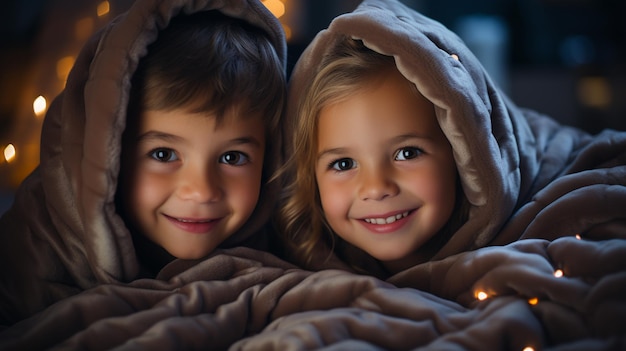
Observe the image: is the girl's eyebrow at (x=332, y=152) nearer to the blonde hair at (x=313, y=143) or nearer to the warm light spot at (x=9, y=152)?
the blonde hair at (x=313, y=143)

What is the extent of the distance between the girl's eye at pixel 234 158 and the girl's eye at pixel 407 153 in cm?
28

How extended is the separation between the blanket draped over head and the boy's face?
0.20 feet

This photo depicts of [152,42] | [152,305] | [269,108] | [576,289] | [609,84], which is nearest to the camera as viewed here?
[576,289]

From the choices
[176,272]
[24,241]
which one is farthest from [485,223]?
[24,241]

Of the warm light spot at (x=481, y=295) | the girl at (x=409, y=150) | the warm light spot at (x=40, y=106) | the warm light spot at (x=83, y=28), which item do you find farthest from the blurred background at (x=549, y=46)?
the warm light spot at (x=481, y=295)

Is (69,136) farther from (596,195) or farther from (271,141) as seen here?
(596,195)

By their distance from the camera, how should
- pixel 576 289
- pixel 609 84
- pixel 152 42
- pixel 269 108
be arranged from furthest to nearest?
pixel 609 84 < pixel 269 108 < pixel 152 42 < pixel 576 289

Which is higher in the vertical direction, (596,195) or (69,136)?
(69,136)

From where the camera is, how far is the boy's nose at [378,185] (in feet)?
3.69

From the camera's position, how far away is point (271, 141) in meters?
1.25

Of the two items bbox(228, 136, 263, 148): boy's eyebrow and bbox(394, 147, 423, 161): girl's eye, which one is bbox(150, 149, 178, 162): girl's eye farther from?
bbox(394, 147, 423, 161): girl's eye

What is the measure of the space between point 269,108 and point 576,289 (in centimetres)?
63

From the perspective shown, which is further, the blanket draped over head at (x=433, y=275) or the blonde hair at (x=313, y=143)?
the blonde hair at (x=313, y=143)

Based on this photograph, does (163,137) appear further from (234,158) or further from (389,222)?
(389,222)
